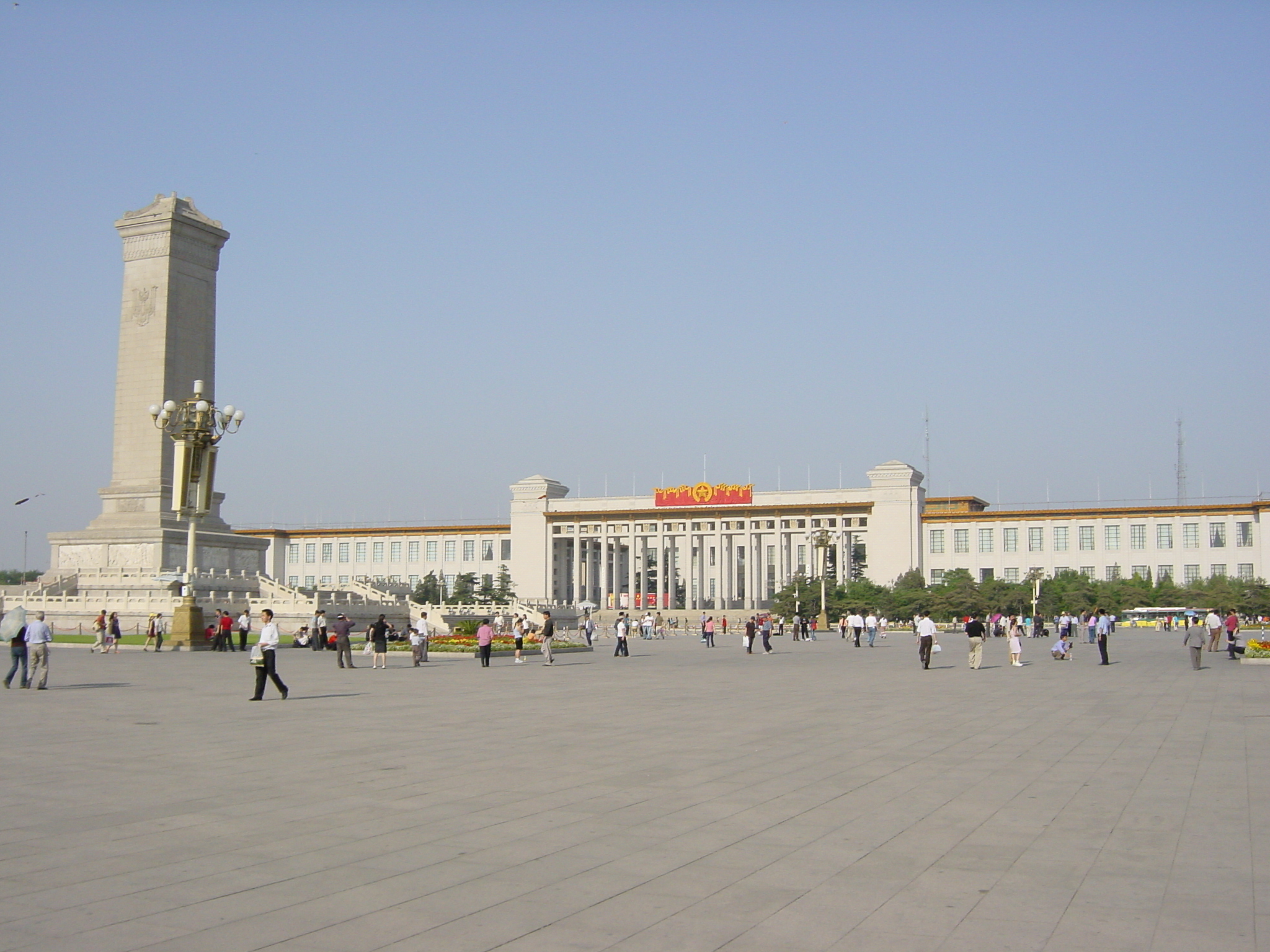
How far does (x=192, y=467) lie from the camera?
4228cm

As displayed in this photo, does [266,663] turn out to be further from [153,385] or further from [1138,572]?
[1138,572]

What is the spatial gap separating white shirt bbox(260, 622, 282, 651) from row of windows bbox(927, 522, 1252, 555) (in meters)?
99.4

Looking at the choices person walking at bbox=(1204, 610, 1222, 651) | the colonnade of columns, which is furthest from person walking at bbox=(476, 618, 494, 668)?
the colonnade of columns

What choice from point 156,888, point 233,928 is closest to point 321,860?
point 156,888

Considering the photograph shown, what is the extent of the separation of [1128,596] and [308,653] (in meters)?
72.8

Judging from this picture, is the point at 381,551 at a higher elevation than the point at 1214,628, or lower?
higher

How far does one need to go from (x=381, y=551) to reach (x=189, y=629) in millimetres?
93736

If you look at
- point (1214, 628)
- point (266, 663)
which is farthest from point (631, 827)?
point (1214, 628)

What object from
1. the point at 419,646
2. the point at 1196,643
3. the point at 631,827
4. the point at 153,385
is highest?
the point at 153,385

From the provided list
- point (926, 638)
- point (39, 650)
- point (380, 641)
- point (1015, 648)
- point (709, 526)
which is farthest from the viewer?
point (709, 526)

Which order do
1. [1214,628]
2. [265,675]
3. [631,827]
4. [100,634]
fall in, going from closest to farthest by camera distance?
1. [631,827]
2. [265,675]
3. [100,634]
4. [1214,628]

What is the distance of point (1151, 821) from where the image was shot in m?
9.71

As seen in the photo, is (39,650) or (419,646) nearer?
(39,650)

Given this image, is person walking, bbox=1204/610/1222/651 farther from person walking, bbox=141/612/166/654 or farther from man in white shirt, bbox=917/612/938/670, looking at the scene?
person walking, bbox=141/612/166/654
